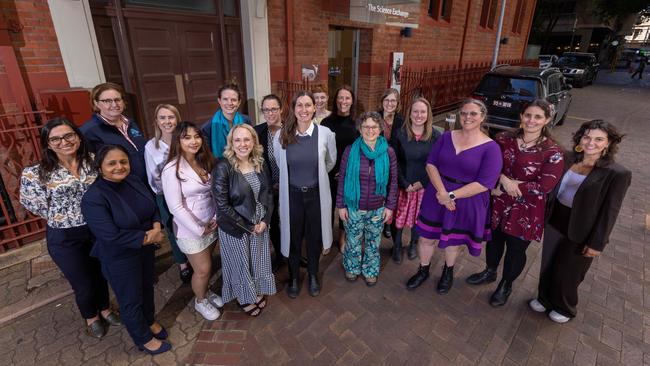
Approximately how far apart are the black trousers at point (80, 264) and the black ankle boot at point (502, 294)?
3652mm

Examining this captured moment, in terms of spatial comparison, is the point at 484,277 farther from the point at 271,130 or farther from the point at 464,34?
the point at 464,34

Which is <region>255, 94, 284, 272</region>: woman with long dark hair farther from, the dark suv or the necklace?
the dark suv

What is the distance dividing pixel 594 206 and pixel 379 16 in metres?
6.56

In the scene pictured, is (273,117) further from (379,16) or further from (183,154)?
(379,16)

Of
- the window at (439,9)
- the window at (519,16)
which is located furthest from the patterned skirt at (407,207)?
the window at (519,16)

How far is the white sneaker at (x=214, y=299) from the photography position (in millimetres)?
3152

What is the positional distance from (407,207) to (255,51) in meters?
4.16

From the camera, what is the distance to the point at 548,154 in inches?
101

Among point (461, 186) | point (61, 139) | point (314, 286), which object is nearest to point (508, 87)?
point (461, 186)

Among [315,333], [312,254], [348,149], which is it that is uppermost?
[348,149]

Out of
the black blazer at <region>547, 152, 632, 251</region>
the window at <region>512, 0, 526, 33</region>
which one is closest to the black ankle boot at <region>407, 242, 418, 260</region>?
the black blazer at <region>547, 152, 632, 251</region>

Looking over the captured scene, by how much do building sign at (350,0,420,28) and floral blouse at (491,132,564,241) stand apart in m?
5.56

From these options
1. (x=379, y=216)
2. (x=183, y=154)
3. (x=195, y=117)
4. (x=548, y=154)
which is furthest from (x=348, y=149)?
(x=195, y=117)

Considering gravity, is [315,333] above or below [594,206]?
below
